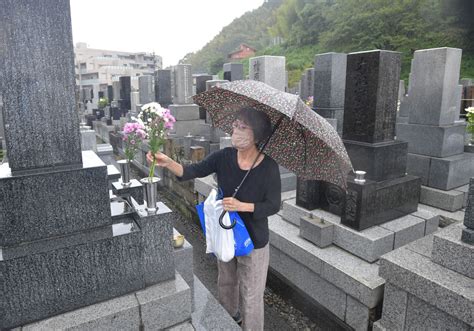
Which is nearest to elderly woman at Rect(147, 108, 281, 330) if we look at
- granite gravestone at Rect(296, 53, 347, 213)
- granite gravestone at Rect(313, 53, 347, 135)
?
granite gravestone at Rect(296, 53, 347, 213)

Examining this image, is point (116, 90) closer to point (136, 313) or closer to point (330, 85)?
point (330, 85)

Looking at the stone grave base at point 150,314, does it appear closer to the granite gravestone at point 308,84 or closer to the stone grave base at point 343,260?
the stone grave base at point 343,260

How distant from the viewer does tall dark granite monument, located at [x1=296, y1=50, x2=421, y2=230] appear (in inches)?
172

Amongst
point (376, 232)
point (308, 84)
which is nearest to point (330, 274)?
point (376, 232)

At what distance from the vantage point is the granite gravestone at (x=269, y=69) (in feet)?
25.2

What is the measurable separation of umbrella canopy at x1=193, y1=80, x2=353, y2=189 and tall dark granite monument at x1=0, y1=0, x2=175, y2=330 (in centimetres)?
115

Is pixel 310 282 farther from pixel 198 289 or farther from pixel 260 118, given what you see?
pixel 260 118

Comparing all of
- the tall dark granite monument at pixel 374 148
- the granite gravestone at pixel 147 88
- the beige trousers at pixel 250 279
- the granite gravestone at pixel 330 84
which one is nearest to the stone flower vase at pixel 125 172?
the beige trousers at pixel 250 279

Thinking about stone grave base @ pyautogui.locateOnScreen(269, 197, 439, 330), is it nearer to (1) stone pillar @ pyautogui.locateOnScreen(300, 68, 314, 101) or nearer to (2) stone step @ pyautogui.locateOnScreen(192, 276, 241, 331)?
(2) stone step @ pyautogui.locateOnScreen(192, 276, 241, 331)

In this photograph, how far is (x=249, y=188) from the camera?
8.83 ft

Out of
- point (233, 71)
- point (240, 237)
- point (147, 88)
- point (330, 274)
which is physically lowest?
point (330, 274)

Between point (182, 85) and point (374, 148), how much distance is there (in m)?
10.2

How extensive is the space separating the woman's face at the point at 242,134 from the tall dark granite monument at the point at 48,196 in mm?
956

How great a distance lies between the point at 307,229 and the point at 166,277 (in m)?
2.31
